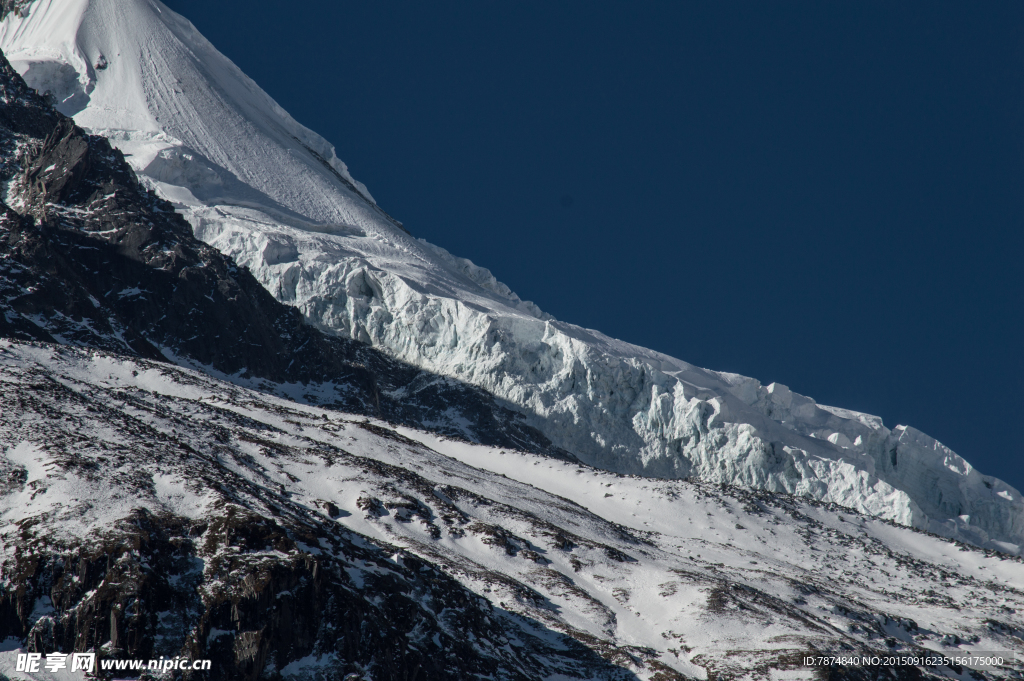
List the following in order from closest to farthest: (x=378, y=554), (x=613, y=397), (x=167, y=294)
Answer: (x=378, y=554), (x=167, y=294), (x=613, y=397)

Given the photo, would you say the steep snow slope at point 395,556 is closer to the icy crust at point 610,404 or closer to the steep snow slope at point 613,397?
the icy crust at point 610,404

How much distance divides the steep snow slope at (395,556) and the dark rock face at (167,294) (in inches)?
1536

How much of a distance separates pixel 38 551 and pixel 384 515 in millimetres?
22941

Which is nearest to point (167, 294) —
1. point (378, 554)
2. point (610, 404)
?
point (610, 404)

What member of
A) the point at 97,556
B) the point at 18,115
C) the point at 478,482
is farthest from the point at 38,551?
the point at 18,115

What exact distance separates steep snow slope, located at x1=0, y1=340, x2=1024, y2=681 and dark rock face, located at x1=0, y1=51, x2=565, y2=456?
128 ft

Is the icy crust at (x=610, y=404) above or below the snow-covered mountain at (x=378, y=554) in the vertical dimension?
above

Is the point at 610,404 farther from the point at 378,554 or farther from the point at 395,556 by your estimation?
the point at 378,554

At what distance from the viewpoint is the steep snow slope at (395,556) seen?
30750 mm

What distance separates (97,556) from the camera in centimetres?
3062

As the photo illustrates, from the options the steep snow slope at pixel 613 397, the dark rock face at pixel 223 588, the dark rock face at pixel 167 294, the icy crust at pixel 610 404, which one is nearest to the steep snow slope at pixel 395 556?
the dark rock face at pixel 223 588

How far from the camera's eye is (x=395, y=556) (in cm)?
4006

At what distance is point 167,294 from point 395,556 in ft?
323

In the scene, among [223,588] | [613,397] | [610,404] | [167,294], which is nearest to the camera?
[223,588]
